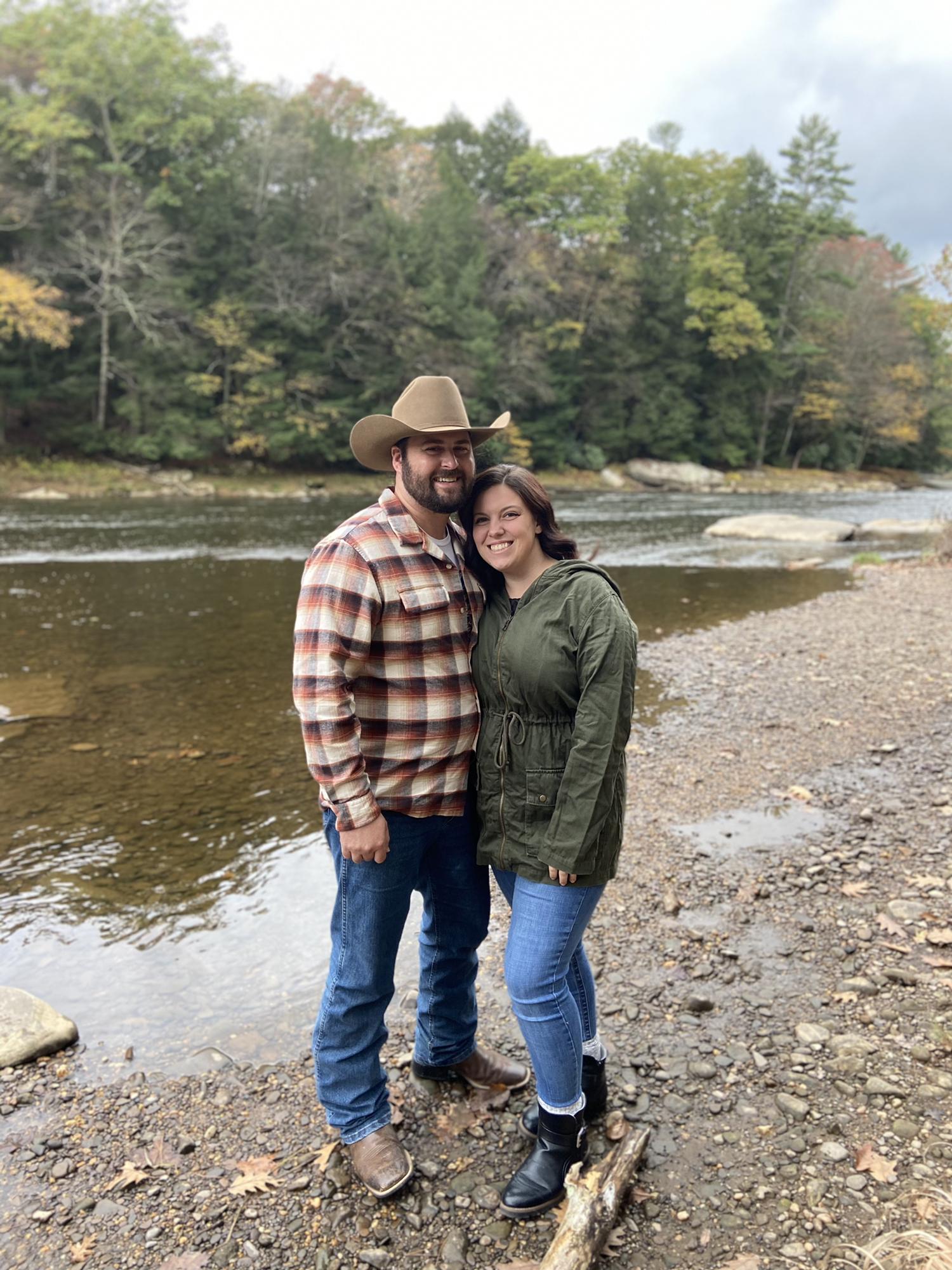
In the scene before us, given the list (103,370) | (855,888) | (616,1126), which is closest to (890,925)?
(855,888)

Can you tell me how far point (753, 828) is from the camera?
5.14 meters

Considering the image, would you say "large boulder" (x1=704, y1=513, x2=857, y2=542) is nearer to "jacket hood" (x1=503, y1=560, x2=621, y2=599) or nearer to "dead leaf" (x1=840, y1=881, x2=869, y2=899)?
"dead leaf" (x1=840, y1=881, x2=869, y2=899)

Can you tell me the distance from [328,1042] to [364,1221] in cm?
51

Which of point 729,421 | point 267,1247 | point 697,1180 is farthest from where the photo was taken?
point 729,421

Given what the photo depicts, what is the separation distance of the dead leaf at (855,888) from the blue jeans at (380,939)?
2.32m

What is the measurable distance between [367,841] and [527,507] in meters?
1.13

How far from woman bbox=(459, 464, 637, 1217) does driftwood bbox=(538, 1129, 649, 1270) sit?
0.15 m

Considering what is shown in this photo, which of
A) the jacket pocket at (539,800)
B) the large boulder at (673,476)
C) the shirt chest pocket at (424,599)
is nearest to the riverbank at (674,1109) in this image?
the jacket pocket at (539,800)

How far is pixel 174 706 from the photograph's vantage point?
25.6 feet

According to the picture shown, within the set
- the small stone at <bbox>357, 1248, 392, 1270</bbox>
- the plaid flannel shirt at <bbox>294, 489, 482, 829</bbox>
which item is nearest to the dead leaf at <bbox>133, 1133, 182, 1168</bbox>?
the small stone at <bbox>357, 1248, 392, 1270</bbox>

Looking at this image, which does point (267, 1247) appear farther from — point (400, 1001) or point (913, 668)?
point (913, 668)

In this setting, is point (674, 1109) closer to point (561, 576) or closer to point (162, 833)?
point (561, 576)

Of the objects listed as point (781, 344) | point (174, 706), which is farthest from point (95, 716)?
point (781, 344)

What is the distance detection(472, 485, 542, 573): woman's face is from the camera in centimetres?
256
